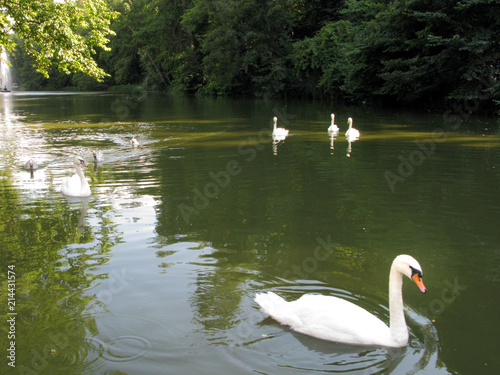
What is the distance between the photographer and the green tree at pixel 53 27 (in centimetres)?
1337

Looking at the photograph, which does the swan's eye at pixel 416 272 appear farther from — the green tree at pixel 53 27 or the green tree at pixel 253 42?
the green tree at pixel 253 42

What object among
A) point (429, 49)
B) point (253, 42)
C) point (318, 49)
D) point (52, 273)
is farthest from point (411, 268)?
point (253, 42)

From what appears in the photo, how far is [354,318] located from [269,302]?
91 cm

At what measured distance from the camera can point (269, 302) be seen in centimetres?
Answer: 482

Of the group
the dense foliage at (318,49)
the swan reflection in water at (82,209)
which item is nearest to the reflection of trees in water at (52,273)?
the swan reflection in water at (82,209)

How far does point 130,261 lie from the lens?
6.26 meters

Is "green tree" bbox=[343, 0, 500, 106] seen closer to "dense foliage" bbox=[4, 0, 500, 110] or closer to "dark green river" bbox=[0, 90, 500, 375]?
"dense foliage" bbox=[4, 0, 500, 110]

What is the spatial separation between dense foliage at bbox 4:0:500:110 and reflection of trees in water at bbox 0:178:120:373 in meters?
19.5

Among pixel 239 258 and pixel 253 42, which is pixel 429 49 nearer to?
pixel 239 258

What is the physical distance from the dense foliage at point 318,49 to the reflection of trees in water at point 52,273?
19491mm

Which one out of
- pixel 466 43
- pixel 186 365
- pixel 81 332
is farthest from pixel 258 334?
pixel 466 43

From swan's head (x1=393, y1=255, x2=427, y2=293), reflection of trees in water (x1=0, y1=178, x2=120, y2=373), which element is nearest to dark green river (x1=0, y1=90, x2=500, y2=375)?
reflection of trees in water (x1=0, y1=178, x2=120, y2=373)

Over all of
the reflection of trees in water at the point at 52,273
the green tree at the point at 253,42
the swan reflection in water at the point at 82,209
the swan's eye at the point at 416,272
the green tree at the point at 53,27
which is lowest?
the reflection of trees in water at the point at 52,273

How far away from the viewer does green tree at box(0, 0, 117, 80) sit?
13.4m
